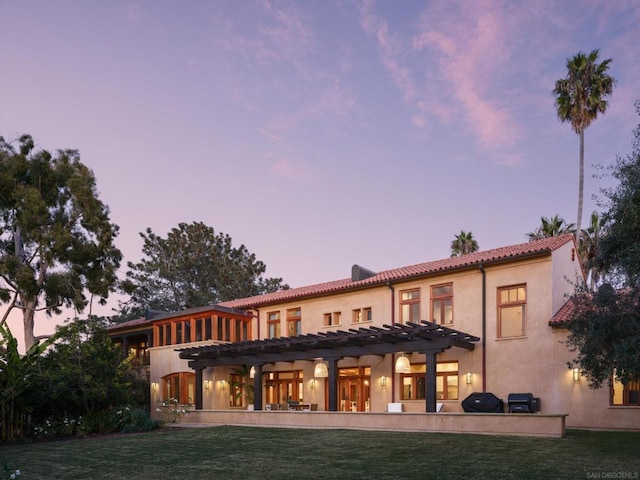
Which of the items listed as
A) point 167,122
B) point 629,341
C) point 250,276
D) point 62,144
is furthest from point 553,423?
point 250,276

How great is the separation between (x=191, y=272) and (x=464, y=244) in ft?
83.7

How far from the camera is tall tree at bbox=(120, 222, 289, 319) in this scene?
181ft

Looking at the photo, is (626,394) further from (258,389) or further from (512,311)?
(258,389)

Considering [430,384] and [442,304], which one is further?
[442,304]

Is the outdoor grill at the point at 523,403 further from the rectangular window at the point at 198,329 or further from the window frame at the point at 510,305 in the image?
the rectangular window at the point at 198,329

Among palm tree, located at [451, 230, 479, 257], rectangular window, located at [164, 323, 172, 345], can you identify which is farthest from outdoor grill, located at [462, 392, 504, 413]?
palm tree, located at [451, 230, 479, 257]

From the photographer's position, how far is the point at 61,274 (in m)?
32.8

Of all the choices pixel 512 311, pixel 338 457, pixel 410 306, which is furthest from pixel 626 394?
pixel 338 457

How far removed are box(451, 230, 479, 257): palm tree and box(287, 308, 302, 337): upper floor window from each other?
19190 mm

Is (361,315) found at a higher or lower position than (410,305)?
lower

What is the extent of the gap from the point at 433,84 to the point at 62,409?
21.5m

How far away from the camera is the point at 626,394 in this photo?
21047 millimetres

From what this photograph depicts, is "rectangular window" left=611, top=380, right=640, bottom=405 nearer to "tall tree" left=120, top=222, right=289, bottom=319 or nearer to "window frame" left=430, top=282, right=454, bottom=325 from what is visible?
"window frame" left=430, top=282, right=454, bottom=325

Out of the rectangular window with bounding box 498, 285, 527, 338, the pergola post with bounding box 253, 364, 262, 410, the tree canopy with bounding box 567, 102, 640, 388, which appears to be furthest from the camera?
the pergola post with bounding box 253, 364, 262, 410
